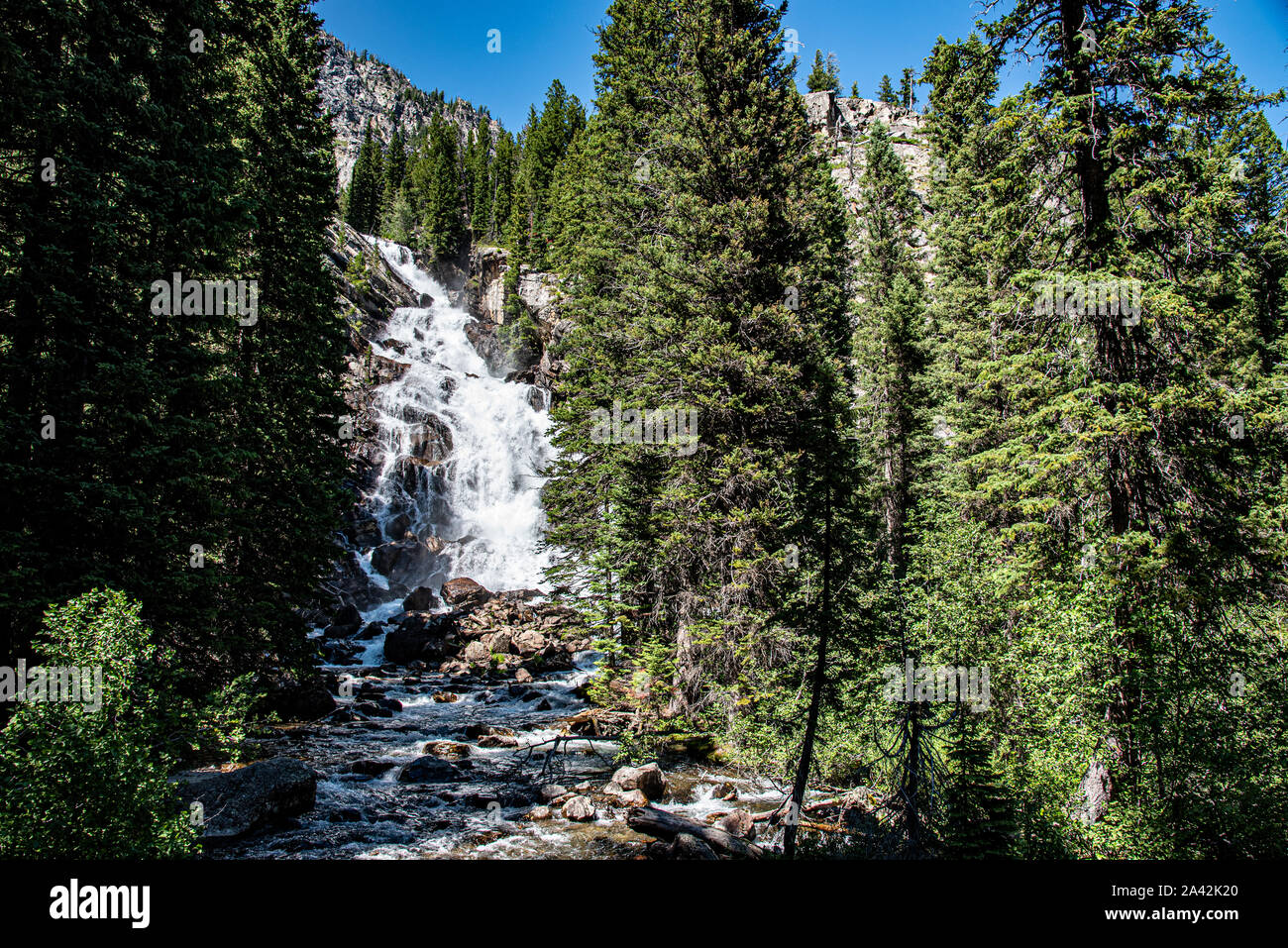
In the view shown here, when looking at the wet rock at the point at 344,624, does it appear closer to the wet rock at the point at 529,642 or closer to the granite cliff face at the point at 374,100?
the wet rock at the point at 529,642

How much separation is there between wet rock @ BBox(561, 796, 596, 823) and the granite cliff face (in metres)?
203

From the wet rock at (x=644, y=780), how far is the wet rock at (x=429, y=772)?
394cm

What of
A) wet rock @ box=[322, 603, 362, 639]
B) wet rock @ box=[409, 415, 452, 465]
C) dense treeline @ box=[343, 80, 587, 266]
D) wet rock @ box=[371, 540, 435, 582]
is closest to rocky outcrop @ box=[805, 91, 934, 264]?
dense treeline @ box=[343, 80, 587, 266]

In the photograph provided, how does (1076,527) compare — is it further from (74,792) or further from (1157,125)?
(74,792)

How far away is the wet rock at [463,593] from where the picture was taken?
33125mm

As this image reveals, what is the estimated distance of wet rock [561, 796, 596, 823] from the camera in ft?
36.2

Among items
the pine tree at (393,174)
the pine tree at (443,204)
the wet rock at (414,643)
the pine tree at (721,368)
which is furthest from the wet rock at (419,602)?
the pine tree at (393,174)

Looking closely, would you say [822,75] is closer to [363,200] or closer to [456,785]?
[363,200]

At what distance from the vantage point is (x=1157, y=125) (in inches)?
→ 331

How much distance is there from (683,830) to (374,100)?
24091 centimetres

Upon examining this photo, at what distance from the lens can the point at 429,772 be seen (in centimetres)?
1361

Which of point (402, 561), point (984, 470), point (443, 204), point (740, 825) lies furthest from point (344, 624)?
point (443, 204)
